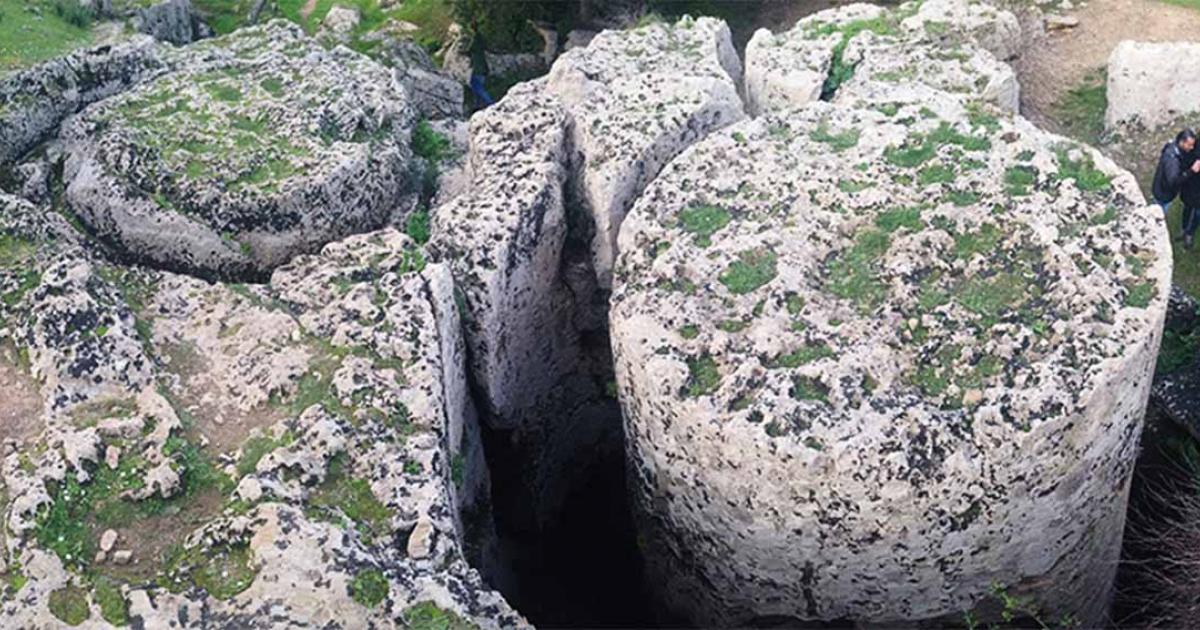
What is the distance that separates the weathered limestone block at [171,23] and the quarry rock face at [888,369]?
447 inches

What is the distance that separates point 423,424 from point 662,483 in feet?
5.86

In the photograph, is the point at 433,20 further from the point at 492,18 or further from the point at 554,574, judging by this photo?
the point at 554,574

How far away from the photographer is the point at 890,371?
7777 mm

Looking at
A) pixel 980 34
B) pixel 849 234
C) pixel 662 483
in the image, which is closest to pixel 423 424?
pixel 662 483

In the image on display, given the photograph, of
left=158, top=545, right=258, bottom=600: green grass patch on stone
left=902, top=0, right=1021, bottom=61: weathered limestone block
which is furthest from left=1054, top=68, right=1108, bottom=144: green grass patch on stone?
left=158, top=545, right=258, bottom=600: green grass patch on stone


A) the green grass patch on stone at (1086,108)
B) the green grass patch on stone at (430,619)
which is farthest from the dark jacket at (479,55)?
the green grass patch on stone at (430,619)

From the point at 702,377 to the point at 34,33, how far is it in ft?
36.3

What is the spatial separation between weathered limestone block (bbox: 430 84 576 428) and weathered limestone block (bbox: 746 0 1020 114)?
243 centimetres

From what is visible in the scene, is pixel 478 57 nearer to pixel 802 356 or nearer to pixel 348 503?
pixel 802 356

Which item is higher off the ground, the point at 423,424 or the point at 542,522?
the point at 423,424

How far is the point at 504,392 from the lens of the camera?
32.5ft

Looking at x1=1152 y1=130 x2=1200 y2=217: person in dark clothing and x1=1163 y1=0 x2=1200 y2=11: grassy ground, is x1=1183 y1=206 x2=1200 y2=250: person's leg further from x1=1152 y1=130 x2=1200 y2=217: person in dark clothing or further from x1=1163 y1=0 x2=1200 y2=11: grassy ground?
x1=1163 y1=0 x2=1200 y2=11: grassy ground

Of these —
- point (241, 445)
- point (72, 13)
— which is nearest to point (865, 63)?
point (241, 445)

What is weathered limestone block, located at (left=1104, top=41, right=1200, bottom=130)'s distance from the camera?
500 inches
